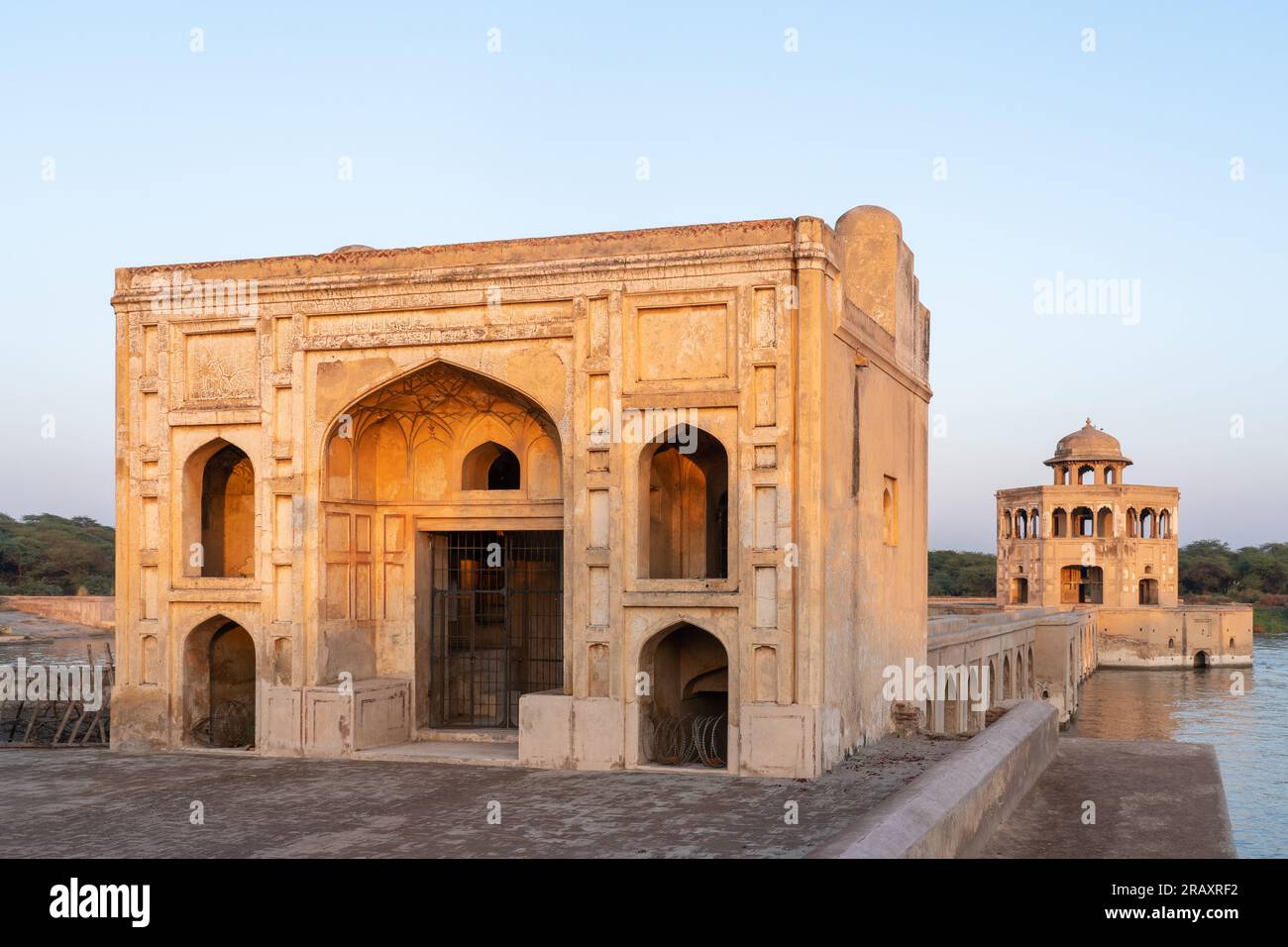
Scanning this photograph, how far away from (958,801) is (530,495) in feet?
24.8

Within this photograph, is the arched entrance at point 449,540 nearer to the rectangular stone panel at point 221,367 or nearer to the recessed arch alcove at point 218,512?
the rectangular stone panel at point 221,367

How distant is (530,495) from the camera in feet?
49.9

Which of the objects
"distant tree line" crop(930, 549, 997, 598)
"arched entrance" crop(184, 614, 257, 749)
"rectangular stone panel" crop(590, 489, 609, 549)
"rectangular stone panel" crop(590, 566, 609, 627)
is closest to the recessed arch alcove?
"arched entrance" crop(184, 614, 257, 749)

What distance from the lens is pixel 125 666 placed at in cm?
1473

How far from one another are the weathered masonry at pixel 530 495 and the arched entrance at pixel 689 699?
5 cm

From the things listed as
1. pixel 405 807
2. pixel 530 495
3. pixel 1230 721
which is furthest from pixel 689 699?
pixel 1230 721

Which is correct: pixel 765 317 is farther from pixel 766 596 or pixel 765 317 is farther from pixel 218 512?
pixel 218 512

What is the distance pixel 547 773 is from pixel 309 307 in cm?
575

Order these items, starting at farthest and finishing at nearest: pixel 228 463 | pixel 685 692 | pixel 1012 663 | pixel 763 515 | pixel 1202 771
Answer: pixel 1012 663, pixel 228 463, pixel 685 692, pixel 1202 771, pixel 763 515

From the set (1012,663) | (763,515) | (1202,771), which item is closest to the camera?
(763,515)

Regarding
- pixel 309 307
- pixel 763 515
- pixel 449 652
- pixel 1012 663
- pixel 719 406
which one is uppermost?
pixel 309 307

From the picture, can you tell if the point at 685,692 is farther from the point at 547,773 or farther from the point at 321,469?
the point at 321,469

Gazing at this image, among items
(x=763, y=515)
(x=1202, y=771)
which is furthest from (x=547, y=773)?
(x=1202, y=771)

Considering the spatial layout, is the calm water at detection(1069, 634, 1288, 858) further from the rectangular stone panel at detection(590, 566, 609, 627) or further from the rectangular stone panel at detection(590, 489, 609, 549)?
the rectangular stone panel at detection(590, 489, 609, 549)
